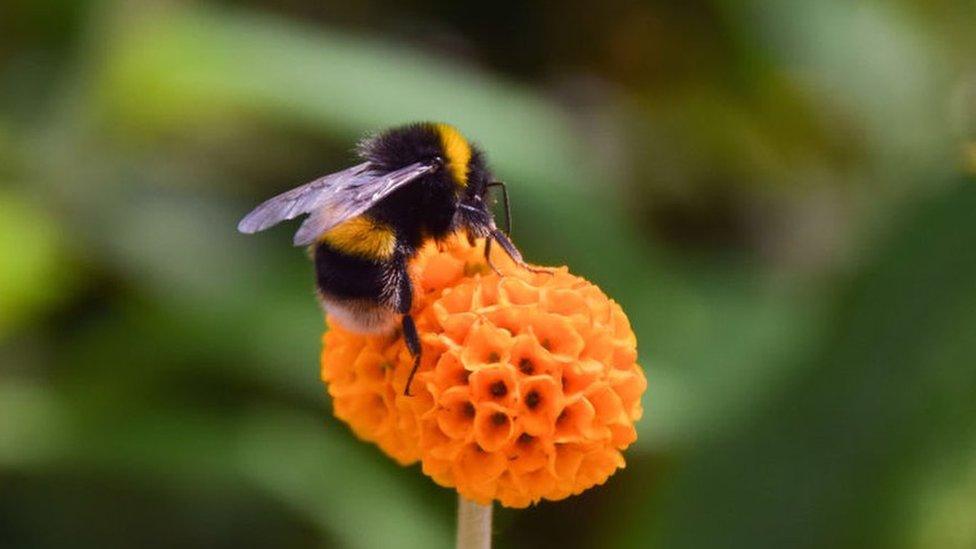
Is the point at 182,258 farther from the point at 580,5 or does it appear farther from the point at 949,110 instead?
the point at 949,110

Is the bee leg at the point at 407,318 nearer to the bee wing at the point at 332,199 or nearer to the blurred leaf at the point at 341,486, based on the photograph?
the bee wing at the point at 332,199

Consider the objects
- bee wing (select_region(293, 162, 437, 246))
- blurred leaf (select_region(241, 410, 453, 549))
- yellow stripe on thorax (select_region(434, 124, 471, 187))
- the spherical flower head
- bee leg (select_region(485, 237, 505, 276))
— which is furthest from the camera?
blurred leaf (select_region(241, 410, 453, 549))

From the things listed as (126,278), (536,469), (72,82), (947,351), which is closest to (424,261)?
(536,469)

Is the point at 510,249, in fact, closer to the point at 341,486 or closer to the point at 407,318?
the point at 407,318

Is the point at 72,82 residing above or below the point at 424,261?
above

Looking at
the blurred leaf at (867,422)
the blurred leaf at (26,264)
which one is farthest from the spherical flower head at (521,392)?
the blurred leaf at (26,264)

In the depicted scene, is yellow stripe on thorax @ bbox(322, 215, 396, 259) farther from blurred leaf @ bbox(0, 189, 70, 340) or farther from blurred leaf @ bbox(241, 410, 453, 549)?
blurred leaf @ bbox(0, 189, 70, 340)

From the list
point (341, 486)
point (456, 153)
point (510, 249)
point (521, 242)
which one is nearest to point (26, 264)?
point (341, 486)

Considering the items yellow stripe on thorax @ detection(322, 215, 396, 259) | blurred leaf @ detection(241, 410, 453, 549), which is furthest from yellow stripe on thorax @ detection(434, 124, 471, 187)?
blurred leaf @ detection(241, 410, 453, 549)
